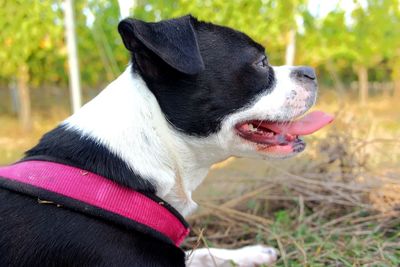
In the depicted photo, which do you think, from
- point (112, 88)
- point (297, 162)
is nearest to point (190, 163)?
point (112, 88)

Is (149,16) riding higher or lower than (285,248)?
higher

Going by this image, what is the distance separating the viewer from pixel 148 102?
5.21 ft

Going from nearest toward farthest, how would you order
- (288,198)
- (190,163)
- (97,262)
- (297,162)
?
(97,262) → (190,163) → (288,198) → (297,162)

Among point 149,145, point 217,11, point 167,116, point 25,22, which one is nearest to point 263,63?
point 167,116

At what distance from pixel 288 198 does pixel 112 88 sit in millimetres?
1439

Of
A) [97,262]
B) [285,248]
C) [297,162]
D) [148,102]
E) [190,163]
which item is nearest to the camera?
[97,262]

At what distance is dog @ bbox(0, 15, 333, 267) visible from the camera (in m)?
1.35

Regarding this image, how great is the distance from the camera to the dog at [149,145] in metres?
1.35

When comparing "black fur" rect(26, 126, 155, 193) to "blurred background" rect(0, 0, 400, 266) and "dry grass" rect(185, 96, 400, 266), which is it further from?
"dry grass" rect(185, 96, 400, 266)

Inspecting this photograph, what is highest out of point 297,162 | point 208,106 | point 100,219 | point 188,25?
point 188,25

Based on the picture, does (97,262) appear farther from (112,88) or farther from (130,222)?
(112,88)

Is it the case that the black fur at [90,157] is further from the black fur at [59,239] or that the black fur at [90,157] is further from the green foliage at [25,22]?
the green foliage at [25,22]

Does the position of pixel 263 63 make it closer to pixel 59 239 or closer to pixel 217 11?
pixel 59 239

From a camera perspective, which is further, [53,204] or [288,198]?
[288,198]
